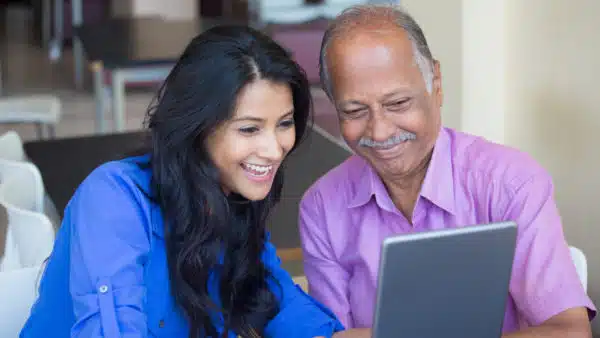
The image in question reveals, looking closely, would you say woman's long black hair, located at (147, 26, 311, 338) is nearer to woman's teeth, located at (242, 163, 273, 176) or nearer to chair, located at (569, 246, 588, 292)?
woman's teeth, located at (242, 163, 273, 176)

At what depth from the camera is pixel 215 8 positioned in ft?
31.8

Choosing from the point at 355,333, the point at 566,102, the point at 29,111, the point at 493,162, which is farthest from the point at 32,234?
the point at 29,111

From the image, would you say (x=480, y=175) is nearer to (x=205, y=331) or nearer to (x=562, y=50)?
(x=205, y=331)

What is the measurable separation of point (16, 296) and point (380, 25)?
2.97 ft

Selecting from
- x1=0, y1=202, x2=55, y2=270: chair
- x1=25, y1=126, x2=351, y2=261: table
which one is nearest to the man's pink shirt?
x1=25, y1=126, x2=351, y2=261: table

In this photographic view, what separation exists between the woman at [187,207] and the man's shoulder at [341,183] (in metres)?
0.20

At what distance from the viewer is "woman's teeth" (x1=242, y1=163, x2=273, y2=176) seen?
174cm

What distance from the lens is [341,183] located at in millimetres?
2053

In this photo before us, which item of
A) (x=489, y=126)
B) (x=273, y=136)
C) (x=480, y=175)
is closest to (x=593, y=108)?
(x=489, y=126)

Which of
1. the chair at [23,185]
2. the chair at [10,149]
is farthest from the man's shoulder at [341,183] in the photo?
the chair at [10,149]

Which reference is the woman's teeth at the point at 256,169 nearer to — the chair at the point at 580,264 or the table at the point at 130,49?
the chair at the point at 580,264

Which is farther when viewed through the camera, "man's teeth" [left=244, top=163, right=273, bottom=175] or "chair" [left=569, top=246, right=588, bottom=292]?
"chair" [left=569, top=246, right=588, bottom=292]

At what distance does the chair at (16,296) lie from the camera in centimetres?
196

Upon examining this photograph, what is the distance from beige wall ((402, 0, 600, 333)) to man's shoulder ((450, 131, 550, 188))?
0.67 m
